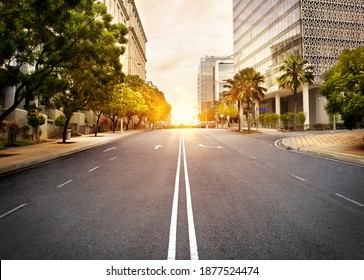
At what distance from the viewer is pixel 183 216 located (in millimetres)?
5121

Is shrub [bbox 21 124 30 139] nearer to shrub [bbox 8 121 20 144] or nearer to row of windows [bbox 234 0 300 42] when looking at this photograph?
shrub [bbox 8 121 20 144]

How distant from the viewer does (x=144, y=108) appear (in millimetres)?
54094

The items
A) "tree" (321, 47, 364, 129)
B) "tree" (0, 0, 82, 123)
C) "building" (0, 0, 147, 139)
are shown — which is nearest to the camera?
"tree" (0, 0, 82, 123)

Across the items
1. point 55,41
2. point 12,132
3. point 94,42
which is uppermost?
point 94,42

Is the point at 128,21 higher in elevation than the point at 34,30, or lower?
higher

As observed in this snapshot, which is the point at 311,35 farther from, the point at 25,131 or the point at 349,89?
the point at 25,131

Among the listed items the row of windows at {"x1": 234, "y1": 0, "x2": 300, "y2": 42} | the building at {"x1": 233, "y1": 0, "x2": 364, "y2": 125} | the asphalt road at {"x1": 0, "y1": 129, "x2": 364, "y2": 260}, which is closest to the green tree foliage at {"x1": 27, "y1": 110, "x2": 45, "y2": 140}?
the asphalt road at {"x1": 0, "y1": 129, "x2": 364, "y2": 260}

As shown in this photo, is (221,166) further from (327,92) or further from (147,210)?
(327,92)

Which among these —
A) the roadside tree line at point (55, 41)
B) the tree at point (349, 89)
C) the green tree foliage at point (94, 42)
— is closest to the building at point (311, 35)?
the tree at point (349, 89)

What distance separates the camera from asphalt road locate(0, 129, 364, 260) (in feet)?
12.0

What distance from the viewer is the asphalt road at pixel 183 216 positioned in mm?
3666

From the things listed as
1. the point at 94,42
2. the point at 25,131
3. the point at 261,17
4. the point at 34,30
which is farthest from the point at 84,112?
the point at 261,17

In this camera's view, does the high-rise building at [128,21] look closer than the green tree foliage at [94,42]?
No

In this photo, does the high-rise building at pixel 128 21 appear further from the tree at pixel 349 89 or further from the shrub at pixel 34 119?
the tree at pixel 349 89
